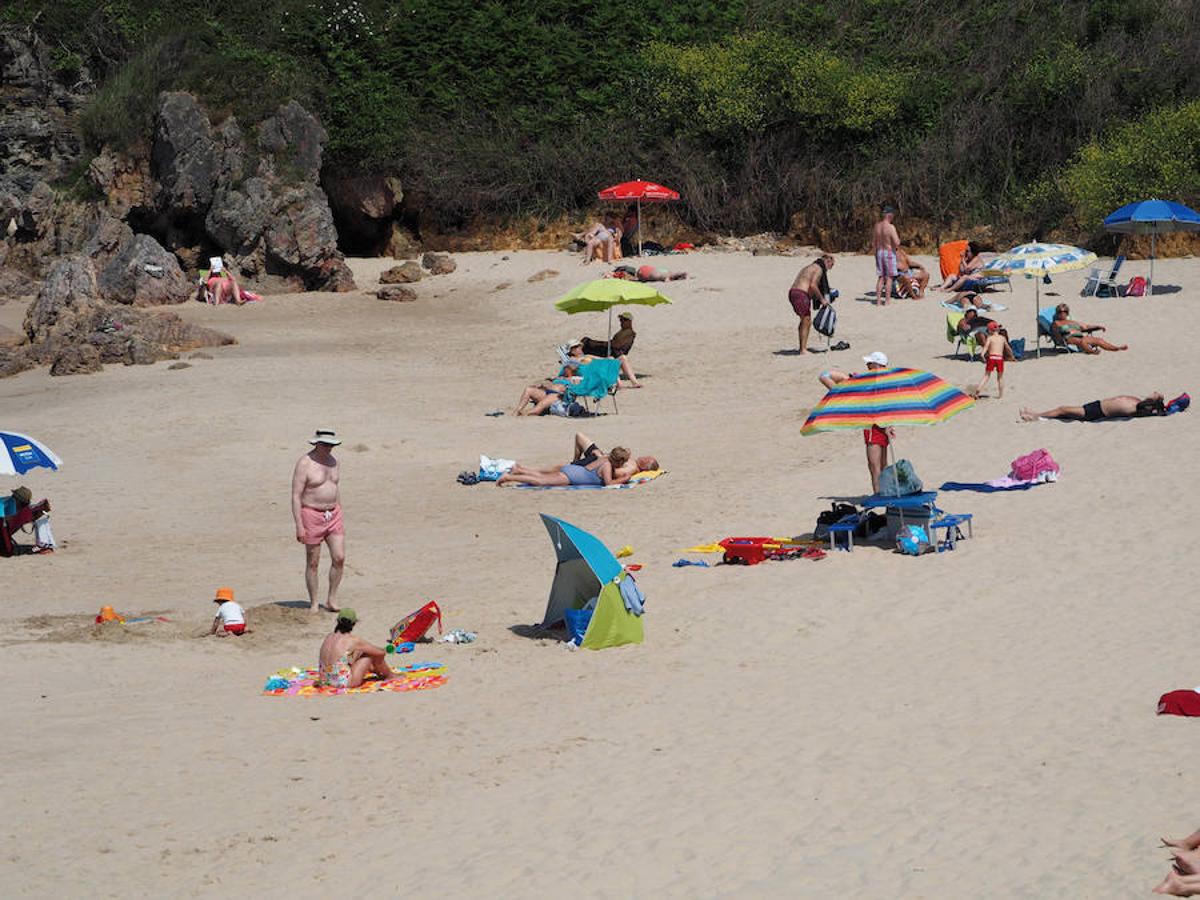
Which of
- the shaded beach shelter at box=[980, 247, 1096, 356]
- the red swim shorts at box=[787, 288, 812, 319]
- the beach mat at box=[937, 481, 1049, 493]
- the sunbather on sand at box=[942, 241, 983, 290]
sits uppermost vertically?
the shaded beach shelter at box=[980, 247, 1096, 356]

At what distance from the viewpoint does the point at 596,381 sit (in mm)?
20000

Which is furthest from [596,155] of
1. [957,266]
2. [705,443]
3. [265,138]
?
[705,443]

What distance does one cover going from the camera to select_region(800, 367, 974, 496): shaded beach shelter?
44.2 ft

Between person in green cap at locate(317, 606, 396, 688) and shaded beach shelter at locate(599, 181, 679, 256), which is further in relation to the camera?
shaded beach shelter at locate(599, 181, 679, 256)

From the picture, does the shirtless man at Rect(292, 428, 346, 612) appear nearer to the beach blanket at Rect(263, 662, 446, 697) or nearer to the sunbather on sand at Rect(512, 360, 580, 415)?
the beach blanket at Rect(263, 662, 446, 697)

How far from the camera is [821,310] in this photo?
2231 cm

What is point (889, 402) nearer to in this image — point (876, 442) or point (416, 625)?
point (876, 442)

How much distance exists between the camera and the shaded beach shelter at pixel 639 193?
1171 inches

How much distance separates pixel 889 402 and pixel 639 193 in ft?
55.4

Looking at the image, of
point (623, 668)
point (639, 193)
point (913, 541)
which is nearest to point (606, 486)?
point (913, 541)

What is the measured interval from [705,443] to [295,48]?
1889 cm

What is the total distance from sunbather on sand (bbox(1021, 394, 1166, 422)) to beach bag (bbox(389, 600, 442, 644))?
829 cm

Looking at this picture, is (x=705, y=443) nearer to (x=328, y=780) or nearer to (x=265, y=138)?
(x=328, y=780)

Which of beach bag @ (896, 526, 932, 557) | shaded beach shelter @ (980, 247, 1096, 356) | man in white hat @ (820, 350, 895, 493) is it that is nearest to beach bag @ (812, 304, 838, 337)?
shaded beach shelter @ (980, 247, 1096, 356)
